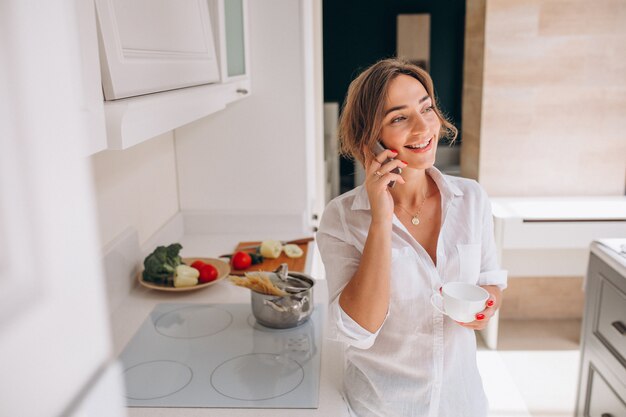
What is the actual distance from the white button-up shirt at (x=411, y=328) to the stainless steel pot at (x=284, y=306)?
0.80 feet

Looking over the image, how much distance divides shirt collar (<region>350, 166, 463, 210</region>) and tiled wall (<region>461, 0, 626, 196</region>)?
7.22 feet

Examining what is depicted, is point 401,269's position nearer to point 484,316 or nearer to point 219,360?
point 484,316

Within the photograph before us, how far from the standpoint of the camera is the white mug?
44.9 inches

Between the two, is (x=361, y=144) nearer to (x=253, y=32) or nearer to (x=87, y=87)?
(x=87, y=87)

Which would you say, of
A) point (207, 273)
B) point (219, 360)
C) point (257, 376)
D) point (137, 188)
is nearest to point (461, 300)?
point (257, 376)

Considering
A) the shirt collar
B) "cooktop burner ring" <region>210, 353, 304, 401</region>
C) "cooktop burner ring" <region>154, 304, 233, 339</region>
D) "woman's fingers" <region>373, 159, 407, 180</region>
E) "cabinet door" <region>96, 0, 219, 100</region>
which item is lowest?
"cooktop burner ring" <region>154, 304, 233, 339</region>

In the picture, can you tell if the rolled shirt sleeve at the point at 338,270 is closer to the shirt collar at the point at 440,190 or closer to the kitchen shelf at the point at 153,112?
the shirt collar at the point at 440,190

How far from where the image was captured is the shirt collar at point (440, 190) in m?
1.28

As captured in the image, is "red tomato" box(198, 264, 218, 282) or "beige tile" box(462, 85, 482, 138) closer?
"red tomato" box(198, 264, 218, 282)

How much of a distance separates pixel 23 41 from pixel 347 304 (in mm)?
1105

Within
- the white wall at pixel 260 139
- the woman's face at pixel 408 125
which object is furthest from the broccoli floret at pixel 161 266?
the woman's face at pixel 408 125

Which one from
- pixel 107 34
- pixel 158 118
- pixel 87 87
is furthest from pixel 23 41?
pixel 158 118

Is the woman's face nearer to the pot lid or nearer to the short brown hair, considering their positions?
the short brown hair

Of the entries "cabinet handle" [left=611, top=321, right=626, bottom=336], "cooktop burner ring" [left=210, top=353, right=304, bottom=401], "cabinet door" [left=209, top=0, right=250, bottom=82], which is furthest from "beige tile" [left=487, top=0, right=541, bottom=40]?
"cooktop burner ring" [left=210, top=353, right=304, bottom=401]
